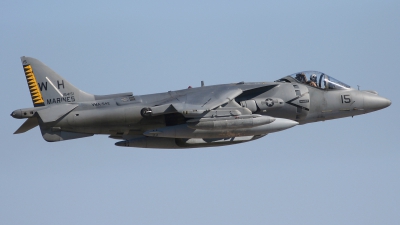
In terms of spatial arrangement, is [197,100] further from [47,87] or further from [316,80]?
[47,87]

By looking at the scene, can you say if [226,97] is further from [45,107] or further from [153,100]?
[45,107]

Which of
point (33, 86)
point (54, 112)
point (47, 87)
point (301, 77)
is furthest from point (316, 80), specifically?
point (33, 86)

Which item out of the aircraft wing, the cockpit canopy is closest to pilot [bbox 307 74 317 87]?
the cockpit canopy

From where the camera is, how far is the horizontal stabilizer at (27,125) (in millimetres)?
24141

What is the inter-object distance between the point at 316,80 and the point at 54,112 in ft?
31.5

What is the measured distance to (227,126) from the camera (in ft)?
75.8

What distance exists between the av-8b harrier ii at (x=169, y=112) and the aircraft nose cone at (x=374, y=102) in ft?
6.44

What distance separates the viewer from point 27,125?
24.2m

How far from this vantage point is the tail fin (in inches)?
950

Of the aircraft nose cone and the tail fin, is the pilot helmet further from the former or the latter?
the tail fin

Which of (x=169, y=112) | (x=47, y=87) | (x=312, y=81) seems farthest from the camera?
(x=312, y=81)

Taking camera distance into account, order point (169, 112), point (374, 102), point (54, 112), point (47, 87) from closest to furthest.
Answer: point (169, 112)
point (54, 112)
point (47, 87)
point (374, 102)

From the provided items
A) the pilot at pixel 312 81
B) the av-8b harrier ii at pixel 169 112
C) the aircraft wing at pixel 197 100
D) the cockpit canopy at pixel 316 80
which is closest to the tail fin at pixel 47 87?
the av-8b harrier ii at pixel 169 112

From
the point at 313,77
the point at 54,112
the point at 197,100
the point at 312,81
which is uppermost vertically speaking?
the point at 313,77
